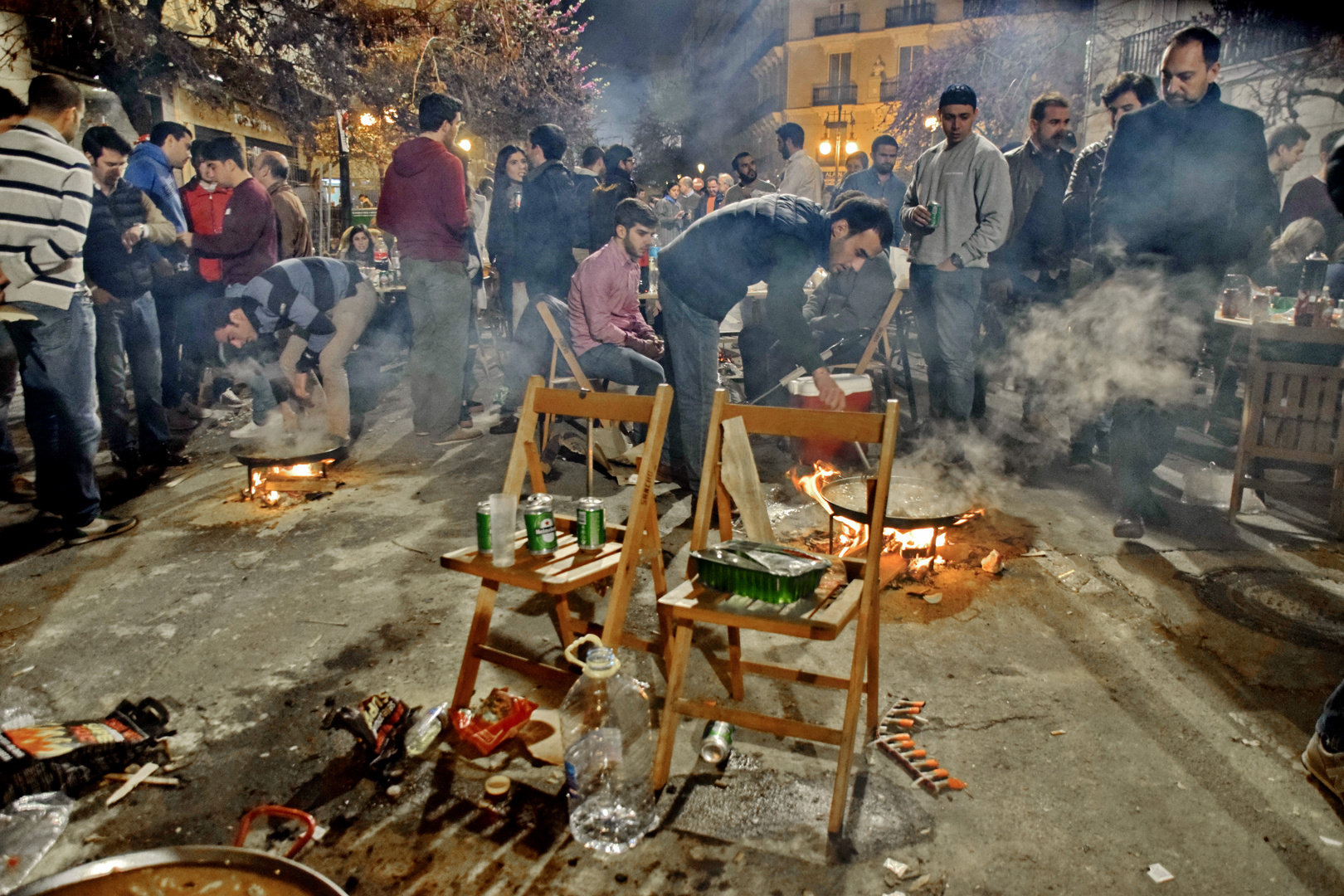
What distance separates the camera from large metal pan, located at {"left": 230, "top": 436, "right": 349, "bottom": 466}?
5.18m

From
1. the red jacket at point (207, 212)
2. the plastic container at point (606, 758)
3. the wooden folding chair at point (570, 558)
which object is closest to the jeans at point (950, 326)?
the wooden folding chair at point (570, 558)

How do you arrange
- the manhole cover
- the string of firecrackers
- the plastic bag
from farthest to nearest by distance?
the manhole cover → the string of firecrackers → the plastic bag

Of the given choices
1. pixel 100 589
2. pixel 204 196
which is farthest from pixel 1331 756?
pixel 204 196

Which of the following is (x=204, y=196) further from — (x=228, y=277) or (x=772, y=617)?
(x=772, y=617)

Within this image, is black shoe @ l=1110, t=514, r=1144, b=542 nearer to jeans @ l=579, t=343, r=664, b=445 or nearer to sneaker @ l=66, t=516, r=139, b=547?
jeans @ l=579, t=343, r=664, b=445

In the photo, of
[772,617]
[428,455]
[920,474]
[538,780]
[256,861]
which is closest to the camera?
[256,861]

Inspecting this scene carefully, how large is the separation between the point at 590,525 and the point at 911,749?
1.36 metres

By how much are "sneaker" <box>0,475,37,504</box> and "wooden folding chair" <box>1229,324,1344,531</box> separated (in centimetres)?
780

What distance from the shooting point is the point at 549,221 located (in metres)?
7.39

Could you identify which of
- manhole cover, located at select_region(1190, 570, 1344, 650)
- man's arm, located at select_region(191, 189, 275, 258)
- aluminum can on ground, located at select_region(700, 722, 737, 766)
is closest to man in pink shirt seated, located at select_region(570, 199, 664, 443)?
man's arm, located at select_region(191, 189, 275, 258)

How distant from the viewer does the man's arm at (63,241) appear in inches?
159

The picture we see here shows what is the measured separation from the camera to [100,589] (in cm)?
399

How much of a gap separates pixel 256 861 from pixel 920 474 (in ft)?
12.4

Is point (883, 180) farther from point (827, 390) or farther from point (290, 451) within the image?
point (290, 451)
